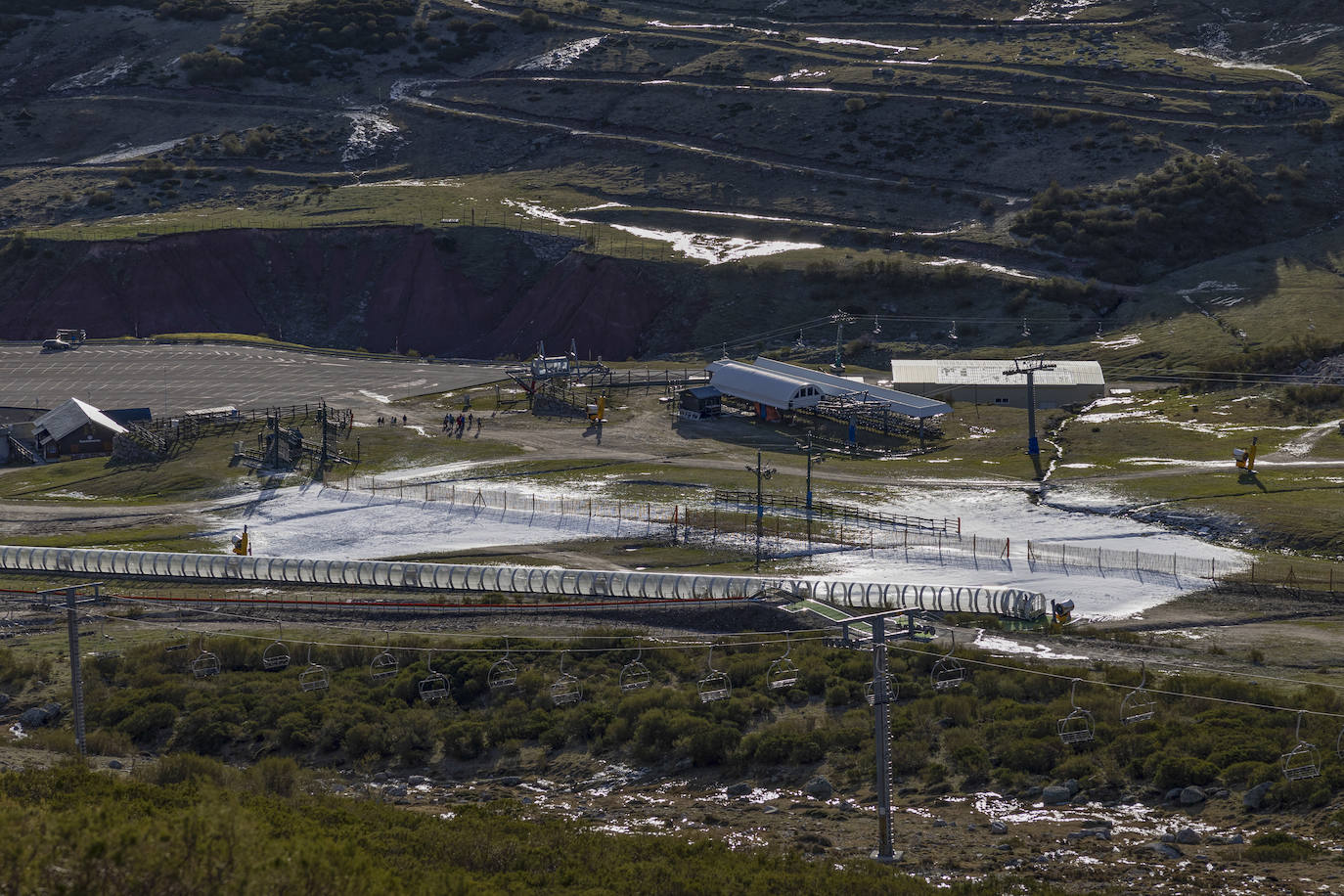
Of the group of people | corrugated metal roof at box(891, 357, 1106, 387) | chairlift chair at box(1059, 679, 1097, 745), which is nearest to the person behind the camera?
chairlift chair at box(1059, 679, 1097, 745)

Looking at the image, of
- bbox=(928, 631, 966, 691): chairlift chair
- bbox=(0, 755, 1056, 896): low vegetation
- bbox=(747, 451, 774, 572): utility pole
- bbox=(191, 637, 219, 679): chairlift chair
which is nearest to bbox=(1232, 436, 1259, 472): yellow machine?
bbox=(747, 451, 774, 572): utility pole

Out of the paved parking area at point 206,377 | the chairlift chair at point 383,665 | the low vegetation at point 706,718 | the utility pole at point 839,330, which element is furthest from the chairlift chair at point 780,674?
the utility pole at point 839,330

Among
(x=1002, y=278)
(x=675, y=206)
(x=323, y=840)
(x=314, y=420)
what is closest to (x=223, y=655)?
(x=323, y=840)

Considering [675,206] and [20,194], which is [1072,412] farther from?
[20,194]

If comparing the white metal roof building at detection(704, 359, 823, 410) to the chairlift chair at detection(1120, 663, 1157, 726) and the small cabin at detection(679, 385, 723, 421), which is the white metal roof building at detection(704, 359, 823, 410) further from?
the chairlift chair at detection(1120, 663, 1157, 726)

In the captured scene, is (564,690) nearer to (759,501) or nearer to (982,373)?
(759,501)
